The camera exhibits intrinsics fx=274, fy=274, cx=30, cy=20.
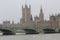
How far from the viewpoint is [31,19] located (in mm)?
98188

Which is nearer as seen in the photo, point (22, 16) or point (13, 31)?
point (13, 31)

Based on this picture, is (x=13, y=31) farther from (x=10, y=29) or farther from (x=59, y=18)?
(x=59, y=18)

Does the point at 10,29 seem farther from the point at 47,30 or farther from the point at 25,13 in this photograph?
the point at 25,13

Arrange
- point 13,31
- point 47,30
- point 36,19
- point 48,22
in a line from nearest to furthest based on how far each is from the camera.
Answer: point 13,31, point 47,30, point 48,22, point 36,19

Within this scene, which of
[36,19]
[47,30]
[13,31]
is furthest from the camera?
[36,19]

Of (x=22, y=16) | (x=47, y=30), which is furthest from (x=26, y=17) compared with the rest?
(x=47, y=30)

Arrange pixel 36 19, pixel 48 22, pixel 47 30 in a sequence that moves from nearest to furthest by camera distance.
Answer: pixel 47 30
pixel 48 22
pixel 36 19

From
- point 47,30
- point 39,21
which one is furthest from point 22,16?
point 47,30

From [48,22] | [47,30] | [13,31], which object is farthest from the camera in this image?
[48,22]

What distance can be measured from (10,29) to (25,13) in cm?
3829

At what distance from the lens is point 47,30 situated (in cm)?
6975

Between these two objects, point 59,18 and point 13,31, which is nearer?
point 13,31

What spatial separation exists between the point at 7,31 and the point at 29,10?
3925 centimetres

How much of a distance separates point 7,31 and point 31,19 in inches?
1454
